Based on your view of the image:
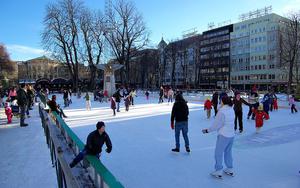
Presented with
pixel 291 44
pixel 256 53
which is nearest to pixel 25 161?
pixel 291 44

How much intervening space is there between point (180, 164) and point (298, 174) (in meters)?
2.35

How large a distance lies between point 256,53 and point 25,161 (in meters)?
73.4

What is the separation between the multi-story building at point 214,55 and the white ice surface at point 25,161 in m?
69.8

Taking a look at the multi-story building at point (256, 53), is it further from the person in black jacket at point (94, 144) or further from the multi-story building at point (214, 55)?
the person in black jacket at point (94, 144)

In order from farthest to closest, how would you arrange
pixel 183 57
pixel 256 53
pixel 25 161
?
pixel 183 57 → pixel 256 53 → pixel 25 161

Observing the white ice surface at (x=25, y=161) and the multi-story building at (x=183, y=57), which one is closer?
the white ice surface at (x=25, y=161)

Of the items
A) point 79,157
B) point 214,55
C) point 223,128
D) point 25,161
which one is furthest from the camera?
point 214,55

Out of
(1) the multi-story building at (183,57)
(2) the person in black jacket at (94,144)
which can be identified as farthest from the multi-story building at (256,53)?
(2) the person in black jacket at (94,144)

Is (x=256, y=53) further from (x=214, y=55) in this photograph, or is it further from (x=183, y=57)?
(x=183, y=57)

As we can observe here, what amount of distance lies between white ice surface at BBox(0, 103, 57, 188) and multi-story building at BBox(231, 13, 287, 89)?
62.7 metres

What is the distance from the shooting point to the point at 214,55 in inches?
3162

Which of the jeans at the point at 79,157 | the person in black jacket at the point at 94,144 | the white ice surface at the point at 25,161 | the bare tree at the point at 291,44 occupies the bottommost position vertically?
the white ice surface at the point at 25,161

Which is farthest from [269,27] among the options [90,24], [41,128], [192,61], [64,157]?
[64,157]

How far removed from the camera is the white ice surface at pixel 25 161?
505 centimetres
